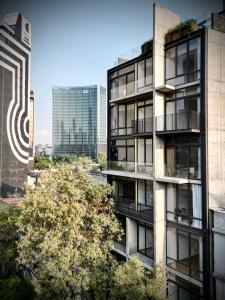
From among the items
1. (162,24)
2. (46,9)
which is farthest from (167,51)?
(46,9)

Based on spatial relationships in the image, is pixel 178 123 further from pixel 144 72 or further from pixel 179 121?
pixel 144 72

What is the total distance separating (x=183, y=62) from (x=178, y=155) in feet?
15.6

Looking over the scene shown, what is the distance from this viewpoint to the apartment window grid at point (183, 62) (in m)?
12.2

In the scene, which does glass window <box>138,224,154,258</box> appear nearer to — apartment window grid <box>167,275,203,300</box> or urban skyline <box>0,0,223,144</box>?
apartment window grid <box>167,275,203,300</box>

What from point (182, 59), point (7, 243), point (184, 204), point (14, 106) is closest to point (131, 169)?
point (184, 204)

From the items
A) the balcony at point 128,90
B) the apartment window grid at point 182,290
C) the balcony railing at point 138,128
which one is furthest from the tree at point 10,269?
the balcony at point 128,90

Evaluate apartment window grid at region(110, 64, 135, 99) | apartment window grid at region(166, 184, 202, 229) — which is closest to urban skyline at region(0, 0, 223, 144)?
apartment window grid at region(110, 64, 135, 99)

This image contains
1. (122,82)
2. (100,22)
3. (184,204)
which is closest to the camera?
(184,204)

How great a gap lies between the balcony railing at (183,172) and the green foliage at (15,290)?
365 inches

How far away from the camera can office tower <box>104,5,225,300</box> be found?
38.0 feet

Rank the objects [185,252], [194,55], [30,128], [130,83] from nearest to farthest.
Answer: [194,55] < [185,252] < [130,83] < [30,128]

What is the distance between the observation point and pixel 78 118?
149 meters

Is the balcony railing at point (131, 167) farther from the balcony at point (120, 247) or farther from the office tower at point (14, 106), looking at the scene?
the office tower at point (14, 106)

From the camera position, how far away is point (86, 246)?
36.8ft
